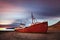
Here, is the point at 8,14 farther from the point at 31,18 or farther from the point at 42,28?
the point at 42,28

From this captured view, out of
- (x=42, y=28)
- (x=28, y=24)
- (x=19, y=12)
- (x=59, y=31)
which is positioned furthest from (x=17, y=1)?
(x=59, y=31)

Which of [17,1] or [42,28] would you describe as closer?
[17,1]

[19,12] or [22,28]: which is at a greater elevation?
[19,12]

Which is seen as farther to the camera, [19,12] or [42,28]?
[42,28]

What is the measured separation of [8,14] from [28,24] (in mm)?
384

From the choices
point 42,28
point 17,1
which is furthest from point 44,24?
point 17,1

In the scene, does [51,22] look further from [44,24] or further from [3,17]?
[3,17]

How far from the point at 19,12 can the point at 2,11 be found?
29 centimetres

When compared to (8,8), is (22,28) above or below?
below

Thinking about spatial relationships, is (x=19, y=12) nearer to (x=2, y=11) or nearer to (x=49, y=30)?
(x=2, y=11)

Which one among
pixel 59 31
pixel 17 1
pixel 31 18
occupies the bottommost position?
pixel 59 31

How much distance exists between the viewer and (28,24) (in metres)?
3.22

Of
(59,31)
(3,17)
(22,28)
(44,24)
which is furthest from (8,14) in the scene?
(59,31)

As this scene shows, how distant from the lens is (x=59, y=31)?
3262 mm
